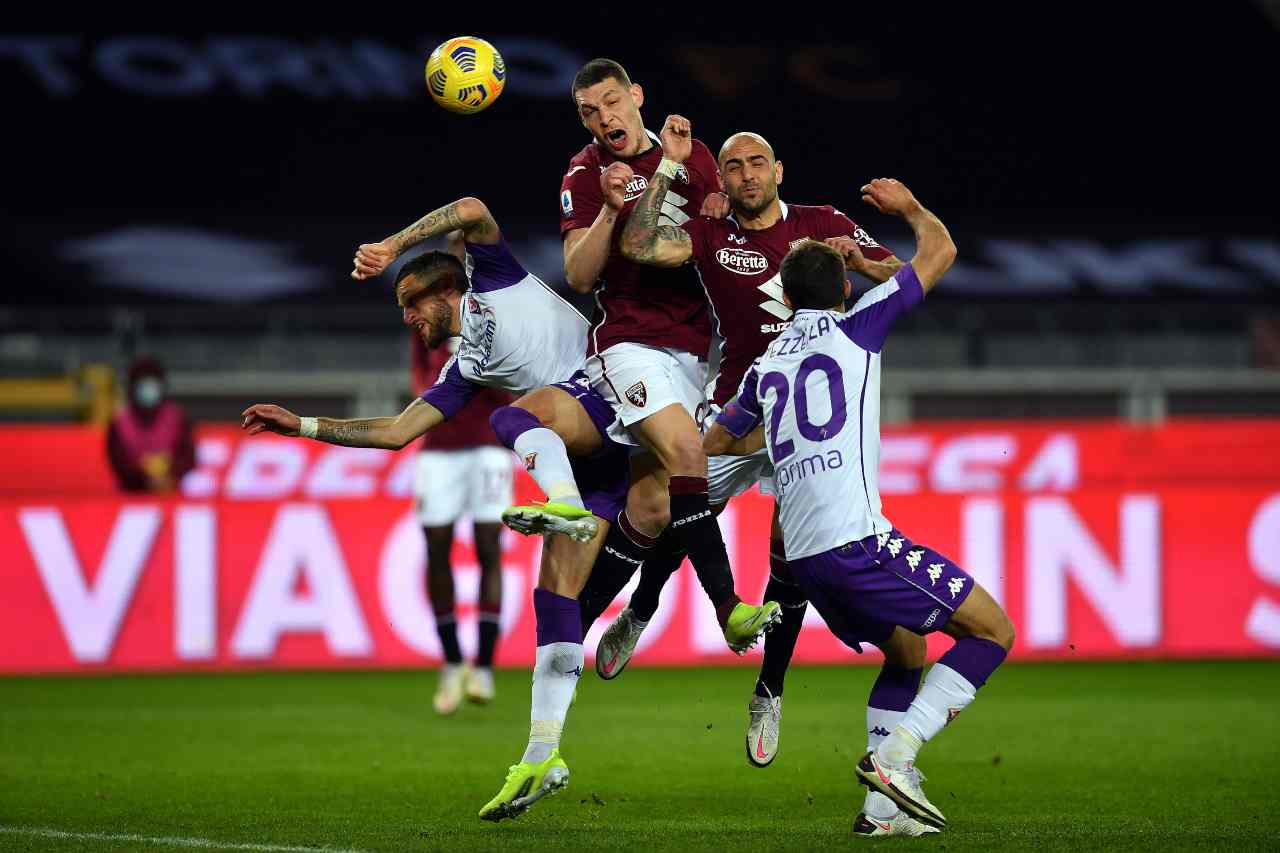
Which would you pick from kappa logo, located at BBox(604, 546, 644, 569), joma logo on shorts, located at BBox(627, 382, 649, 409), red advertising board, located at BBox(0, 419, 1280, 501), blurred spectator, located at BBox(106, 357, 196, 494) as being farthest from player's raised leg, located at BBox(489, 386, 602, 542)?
red advertising board, located at BBox(0, 419, 1280, 501)

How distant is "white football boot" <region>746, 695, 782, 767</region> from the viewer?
23.9 feet

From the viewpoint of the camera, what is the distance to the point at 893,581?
5996mm

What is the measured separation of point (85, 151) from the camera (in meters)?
24.7

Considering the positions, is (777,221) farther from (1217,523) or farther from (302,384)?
(302,384)

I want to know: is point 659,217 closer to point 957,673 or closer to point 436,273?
point 436,273

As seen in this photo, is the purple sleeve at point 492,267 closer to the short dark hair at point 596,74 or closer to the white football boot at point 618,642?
the short dark hair at point 596,74

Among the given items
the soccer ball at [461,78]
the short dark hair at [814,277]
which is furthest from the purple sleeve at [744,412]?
the soccer ball at [461,78]

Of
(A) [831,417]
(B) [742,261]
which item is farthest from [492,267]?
(A) [831,417]

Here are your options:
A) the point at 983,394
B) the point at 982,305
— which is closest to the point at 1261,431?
the point at 983,394

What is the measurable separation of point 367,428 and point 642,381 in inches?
42.9

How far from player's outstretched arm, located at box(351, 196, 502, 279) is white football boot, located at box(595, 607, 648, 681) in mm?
1640

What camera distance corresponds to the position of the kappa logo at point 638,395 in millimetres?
6969

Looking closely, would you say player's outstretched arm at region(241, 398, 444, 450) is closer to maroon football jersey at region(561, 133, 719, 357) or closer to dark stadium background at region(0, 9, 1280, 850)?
maroon football jersey at region(561, 133, 719, 357)

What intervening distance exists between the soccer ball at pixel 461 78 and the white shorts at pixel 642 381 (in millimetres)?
1108
